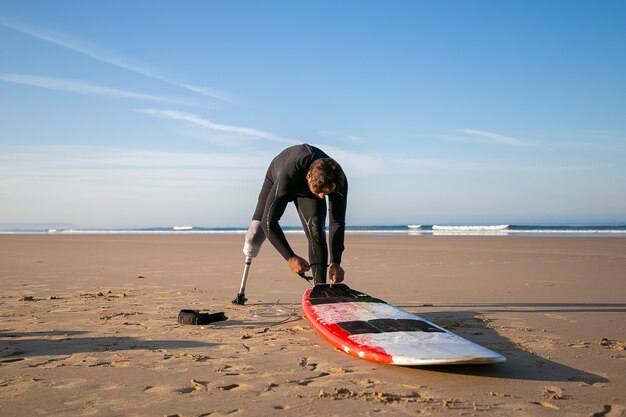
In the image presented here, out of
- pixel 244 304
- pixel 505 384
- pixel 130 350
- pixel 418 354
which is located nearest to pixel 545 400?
pixel 505 384

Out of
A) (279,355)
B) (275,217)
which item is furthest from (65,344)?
(275,217)

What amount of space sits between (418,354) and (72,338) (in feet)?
9.07

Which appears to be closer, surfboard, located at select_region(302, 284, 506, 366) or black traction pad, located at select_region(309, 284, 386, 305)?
surfboard, located at select_region(302, 284, 506, 366)

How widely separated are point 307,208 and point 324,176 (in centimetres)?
101

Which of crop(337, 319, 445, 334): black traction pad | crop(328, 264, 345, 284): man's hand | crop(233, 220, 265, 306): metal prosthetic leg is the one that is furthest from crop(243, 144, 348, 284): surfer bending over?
crop(337, 319, 445, 334): black traction pad

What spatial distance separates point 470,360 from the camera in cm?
315

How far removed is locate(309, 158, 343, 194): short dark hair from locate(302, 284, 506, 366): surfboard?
104 centimetres

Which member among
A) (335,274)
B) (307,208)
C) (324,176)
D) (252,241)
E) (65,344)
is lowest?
(65,344)

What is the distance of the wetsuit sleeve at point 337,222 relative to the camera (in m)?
5.34

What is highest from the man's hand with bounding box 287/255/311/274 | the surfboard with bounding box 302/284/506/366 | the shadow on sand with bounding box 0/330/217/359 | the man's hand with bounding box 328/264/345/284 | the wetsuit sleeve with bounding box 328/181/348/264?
the wetsuit sleeve with bounding box 328/181/348/264

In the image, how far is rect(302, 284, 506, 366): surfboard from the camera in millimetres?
3244

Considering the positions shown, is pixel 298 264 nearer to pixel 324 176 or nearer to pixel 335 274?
pixel 335 274

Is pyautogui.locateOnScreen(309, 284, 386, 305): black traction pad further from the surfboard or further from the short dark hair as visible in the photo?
the short dark hair

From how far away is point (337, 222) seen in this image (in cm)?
543
